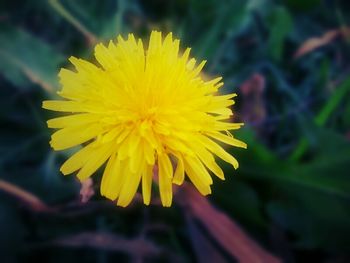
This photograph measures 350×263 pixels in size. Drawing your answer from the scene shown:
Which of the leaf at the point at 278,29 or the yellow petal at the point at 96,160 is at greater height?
the leaf at the point at 278,29

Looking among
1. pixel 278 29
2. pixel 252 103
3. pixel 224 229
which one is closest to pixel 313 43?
pixel 278 29

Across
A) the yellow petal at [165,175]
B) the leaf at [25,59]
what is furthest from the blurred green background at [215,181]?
the yellow petal at [165,175]

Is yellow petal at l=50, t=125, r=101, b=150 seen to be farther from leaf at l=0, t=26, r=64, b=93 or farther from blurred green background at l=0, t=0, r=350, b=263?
leaf at l=0, t=26, r=64, b=93

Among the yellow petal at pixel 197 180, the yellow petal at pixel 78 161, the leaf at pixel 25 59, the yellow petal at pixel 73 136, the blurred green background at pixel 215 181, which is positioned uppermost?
the leaf at pixel 25 59

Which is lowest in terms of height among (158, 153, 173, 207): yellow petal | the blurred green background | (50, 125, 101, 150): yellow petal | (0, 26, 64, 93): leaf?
(158, 153, 173, 207): yellow petal

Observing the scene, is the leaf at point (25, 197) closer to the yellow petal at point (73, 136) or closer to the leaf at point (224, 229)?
the leaf at point (224, 229)

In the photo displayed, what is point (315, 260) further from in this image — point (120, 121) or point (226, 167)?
point (120, 121)

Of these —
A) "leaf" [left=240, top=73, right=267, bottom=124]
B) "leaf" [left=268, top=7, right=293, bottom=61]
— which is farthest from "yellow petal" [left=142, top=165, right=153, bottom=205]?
"leaf" [left=268, top=7, right=293, bottom=61]

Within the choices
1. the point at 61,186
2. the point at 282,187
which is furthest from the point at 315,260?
the point at 61,186

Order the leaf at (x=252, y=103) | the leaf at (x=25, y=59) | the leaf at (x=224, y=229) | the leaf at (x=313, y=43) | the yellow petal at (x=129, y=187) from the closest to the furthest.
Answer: the yellow petal at (x=129, y=187)
the leaf at (x=224, y=229)
the leaf at (x=25, y=59)
the leaf at (x=252, y=103)
the leaf at (x=313, y=43)
